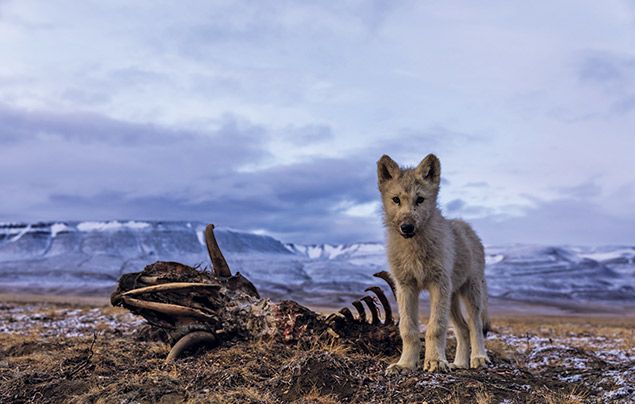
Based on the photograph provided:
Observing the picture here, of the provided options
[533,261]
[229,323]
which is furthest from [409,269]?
[533,261]

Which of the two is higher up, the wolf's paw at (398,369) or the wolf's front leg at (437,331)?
the wolf's front leg at (437,331)

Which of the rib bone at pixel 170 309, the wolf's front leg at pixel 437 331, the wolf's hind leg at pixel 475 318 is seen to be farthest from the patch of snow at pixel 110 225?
the wolf's front leg at pixel 437 331

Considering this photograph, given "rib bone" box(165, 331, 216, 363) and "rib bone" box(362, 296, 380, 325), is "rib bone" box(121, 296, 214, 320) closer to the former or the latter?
"rib bone" box(165, 331, 216, 363)

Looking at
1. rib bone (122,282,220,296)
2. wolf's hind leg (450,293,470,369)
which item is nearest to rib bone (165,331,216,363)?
rib bone (122,282,220,296)

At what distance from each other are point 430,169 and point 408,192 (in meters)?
0.64

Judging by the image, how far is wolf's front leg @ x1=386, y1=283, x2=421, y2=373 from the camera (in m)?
8.39

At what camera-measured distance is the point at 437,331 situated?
27.5ft

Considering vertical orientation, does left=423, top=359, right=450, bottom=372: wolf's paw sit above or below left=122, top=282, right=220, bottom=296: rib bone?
below

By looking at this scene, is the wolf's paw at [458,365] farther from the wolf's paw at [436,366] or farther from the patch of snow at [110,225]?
the patch of snow at [110,225]

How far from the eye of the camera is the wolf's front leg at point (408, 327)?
8391mm

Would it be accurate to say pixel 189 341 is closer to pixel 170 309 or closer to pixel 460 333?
pixel 170 309

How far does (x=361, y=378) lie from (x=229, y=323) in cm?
283

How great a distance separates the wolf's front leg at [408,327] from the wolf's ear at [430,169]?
1.51m

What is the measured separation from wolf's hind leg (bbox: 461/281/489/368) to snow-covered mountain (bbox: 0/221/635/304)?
208 feet
